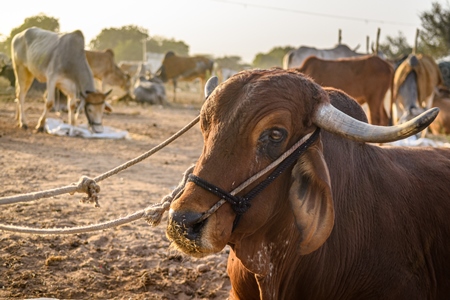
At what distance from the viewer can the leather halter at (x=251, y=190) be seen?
250 centimetres

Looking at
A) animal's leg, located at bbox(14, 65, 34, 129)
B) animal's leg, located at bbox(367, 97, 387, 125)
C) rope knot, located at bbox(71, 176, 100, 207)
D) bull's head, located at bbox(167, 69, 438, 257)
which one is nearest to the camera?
bull's head, located at bbox(167, 69, 438, 257)

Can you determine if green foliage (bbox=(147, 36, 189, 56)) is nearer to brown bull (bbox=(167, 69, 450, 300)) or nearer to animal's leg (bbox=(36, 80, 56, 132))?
animal's leg (bbox=(36, 80, 56, 132))

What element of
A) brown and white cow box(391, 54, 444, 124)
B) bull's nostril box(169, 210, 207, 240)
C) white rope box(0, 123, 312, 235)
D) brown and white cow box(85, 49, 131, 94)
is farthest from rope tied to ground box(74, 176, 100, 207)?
brown and white cow box(85, 49, 131, 94)

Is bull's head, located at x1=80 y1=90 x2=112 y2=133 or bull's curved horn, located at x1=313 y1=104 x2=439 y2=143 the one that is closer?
bull's curved horn, located at x1=313 y1=104 x2=439 y2=143

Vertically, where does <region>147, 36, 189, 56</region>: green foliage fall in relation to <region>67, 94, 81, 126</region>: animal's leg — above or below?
below

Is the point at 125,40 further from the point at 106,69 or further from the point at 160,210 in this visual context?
the point at 160,210

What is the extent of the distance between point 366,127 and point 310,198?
1.54 feet

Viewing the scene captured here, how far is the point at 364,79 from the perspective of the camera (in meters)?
12.7

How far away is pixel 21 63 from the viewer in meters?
14.6

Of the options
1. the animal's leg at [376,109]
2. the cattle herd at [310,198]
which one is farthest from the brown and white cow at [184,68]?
the cattle herd at [310,198]

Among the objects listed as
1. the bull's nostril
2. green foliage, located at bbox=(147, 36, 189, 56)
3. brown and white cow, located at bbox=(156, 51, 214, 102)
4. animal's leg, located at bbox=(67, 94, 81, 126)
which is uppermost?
the bull's nostril

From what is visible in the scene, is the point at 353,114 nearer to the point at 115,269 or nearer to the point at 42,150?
the point at 115,269

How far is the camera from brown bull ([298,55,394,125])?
12641 millimetres

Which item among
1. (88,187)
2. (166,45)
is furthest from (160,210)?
(166,45)
